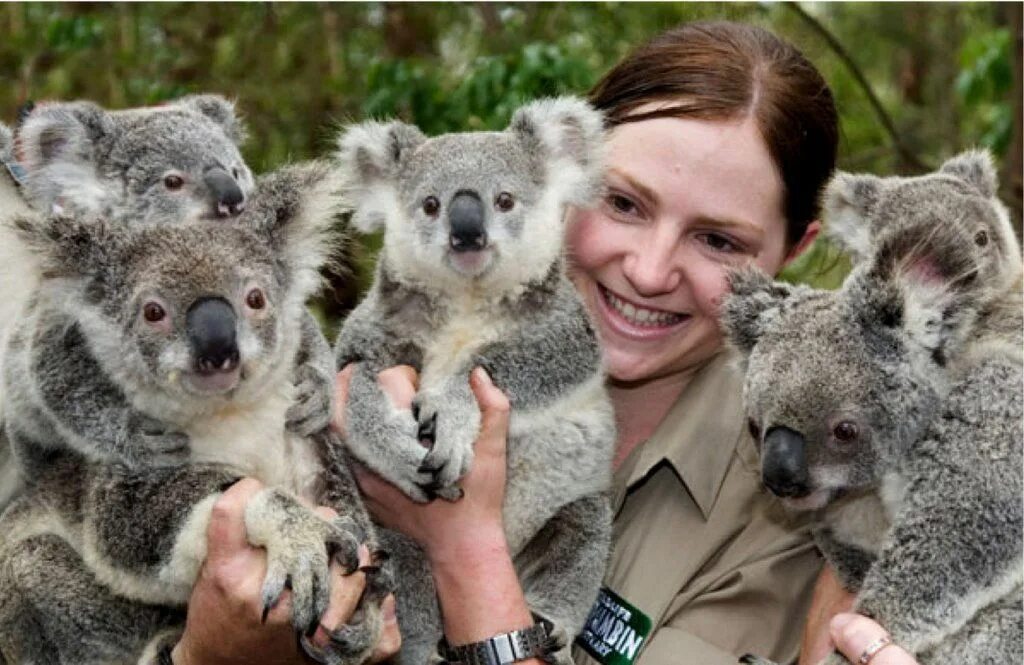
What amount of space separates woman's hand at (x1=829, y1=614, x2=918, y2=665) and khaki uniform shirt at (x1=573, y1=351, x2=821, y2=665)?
1.51 feet

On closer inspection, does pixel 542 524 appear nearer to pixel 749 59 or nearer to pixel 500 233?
pixel 500 233

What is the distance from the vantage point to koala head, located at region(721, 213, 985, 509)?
8.96 feet

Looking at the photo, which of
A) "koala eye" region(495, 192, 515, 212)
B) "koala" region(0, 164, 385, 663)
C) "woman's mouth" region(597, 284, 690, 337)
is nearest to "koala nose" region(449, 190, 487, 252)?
"koala eye" region(495, 192, 515, 212)

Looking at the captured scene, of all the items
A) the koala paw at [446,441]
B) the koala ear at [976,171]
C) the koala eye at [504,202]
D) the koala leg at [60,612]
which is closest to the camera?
the koala leg at [60,612]

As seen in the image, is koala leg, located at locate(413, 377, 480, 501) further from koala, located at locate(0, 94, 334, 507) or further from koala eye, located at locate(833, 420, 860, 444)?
koala eye, located at locate(833, 420, 860, 444)

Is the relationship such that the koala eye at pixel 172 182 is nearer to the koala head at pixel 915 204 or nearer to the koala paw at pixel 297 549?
the koala paw at pixel 297 549

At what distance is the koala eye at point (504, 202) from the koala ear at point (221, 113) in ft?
2.62

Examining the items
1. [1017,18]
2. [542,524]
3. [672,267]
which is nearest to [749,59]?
[672,267]

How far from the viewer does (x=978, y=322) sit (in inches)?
113

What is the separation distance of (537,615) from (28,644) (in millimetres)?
1178

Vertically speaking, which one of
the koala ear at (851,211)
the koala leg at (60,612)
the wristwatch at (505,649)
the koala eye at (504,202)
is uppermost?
the koala ear at (851,211)

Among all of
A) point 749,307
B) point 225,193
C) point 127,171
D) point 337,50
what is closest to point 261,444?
point 225,193

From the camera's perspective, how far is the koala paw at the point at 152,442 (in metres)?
2.74

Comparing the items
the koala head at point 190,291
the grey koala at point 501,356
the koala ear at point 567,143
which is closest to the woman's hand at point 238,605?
the koala head at point 190,291
